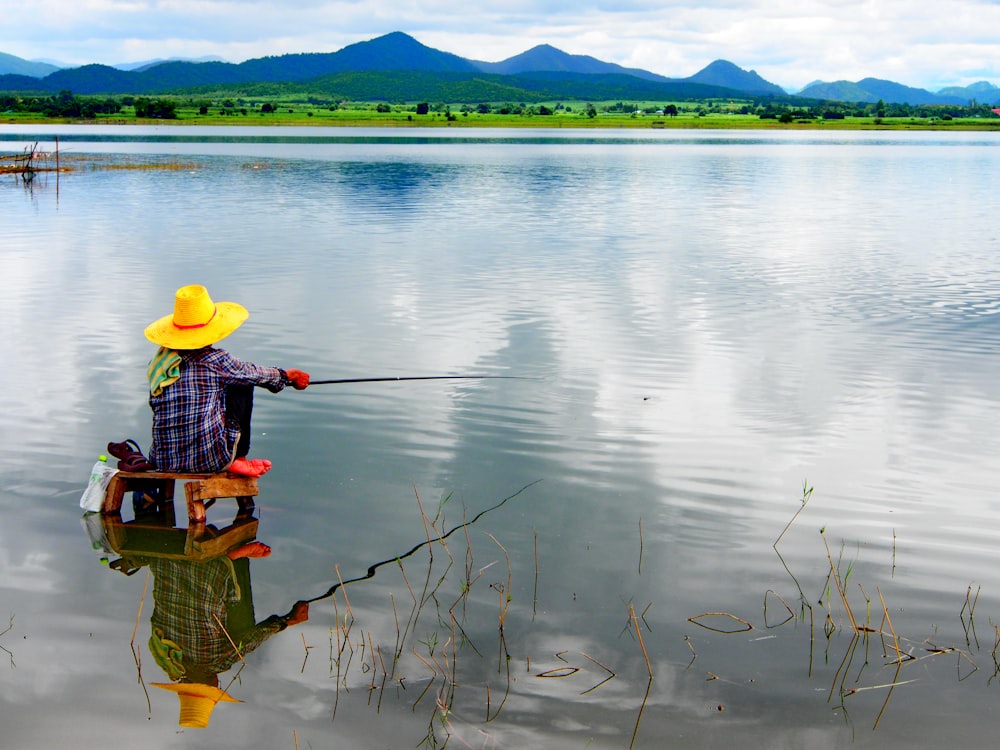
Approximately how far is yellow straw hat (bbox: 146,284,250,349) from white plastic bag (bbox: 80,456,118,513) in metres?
1.06

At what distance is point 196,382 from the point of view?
7.19 metres

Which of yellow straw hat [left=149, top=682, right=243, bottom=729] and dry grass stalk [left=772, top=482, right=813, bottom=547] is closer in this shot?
yellow straw hat [left=149, top=682, right=243, bottom=729]

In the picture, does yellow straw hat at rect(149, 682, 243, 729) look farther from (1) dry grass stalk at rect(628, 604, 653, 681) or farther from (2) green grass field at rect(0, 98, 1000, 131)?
(2) green grass field at rect(0, 98, 1000, 131)

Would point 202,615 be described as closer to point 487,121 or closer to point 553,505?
point 553,505

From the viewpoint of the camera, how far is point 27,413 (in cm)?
1048

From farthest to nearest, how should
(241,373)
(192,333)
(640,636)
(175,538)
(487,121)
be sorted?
(487,121), (175,538), (241,373), (192,333), (640,636)

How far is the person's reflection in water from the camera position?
5.49 metres

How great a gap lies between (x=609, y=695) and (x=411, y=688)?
1.06 metres

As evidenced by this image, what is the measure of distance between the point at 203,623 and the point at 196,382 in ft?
5.79

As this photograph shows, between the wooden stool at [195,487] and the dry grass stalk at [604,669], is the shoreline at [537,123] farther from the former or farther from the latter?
the dry grass stalk at [604,669]

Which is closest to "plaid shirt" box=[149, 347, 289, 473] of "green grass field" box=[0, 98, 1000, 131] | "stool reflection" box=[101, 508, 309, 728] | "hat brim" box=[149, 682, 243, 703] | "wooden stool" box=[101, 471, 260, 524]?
Result: "wooden stool" box=[101, 471, 260, 524]

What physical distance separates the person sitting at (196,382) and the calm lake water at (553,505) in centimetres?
63

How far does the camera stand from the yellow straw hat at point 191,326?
709 centimetres

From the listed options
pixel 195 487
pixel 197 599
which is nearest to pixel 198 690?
pixel 197 599
